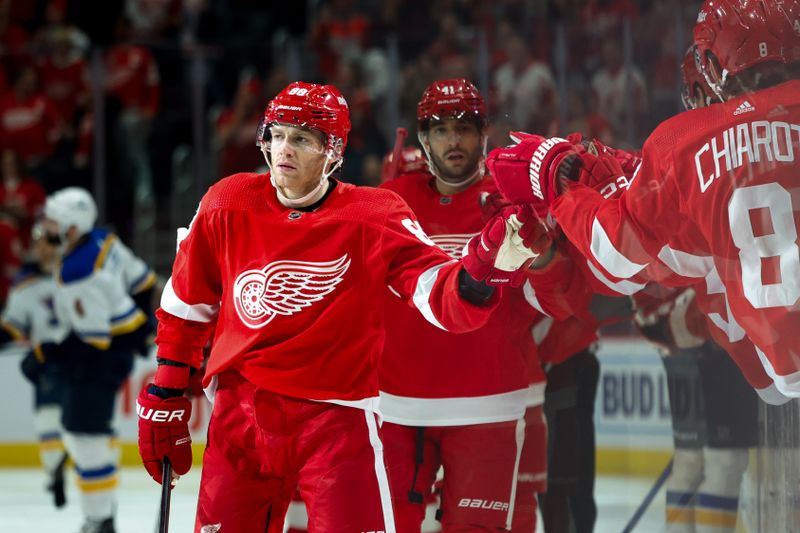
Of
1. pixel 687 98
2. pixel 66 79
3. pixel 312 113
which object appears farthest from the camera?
pixel 66 79

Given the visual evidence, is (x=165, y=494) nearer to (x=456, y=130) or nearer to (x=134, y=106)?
(x=456, y=130)

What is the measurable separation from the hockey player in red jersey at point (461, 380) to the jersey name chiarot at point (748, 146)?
67 cm

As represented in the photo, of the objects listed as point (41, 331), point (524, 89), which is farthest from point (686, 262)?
point (41, 331)

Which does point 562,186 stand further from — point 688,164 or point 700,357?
point 700,357

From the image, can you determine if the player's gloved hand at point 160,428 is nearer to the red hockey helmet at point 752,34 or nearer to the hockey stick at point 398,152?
the hockey stick at point 398,152

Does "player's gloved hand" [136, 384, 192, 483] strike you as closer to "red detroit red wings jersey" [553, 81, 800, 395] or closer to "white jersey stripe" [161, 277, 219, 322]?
"white jersey stripe" [161, 277, 219, 322]

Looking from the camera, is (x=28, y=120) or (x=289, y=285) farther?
(x=28, y=120)

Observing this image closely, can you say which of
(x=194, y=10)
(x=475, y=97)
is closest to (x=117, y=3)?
(x=194, y=10)

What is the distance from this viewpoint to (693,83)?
283 centimetres

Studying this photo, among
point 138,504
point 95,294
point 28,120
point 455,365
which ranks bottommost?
point 138,504

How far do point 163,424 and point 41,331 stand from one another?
350 cm

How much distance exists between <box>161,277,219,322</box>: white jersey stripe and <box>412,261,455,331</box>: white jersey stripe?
0.45m

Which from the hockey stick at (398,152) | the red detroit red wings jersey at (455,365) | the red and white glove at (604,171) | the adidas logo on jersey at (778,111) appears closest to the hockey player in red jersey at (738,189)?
the adidas logo on jersey at (778,111)

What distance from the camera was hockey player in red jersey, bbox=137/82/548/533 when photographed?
2.51 meters
